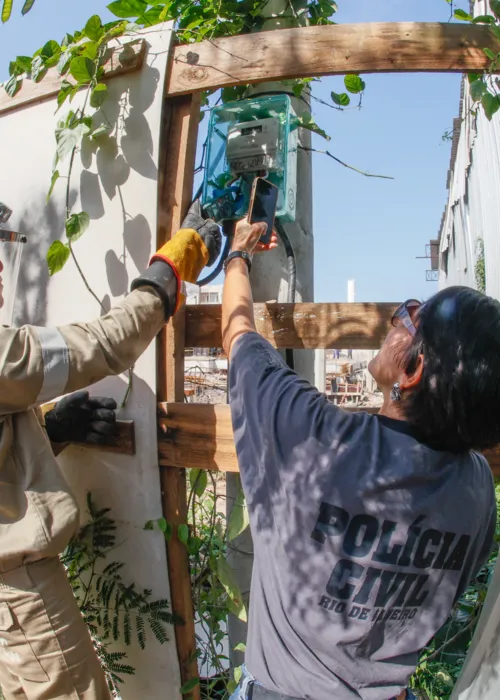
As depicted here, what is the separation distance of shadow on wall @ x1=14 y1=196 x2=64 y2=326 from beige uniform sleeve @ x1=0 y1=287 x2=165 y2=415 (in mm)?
582

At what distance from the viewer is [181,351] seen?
6.41 ft

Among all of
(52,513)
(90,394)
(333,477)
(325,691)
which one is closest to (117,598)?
(52,513)

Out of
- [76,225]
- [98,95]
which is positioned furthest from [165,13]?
[76,225]

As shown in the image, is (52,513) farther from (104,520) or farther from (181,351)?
(181,351)

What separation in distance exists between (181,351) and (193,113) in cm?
80

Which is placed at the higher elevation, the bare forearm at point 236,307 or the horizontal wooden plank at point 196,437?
the bare forearm at point 236,307

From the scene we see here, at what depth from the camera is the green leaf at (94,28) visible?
1.87 meters

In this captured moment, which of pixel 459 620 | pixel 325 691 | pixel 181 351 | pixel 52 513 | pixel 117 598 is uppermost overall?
pixel 181 351

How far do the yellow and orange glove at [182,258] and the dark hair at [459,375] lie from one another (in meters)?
0.80

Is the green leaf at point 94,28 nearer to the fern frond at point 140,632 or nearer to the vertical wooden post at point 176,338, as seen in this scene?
the vertical wooden post at point 176,338

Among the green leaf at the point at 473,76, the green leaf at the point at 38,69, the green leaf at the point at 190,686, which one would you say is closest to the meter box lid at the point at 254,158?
the green leaf at the point at 473,76

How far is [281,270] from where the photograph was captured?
217 centimetres

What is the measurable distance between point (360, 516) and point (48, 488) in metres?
0.97

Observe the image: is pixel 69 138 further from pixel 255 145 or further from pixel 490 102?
pixel 490 102
